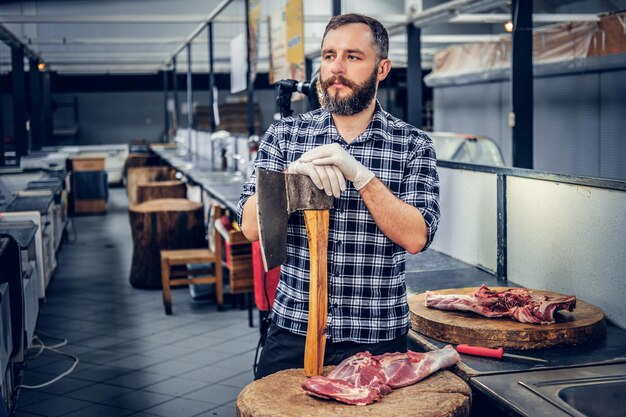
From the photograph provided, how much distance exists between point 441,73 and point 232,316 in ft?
25.7

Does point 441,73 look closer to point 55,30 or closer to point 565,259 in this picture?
point 55,30

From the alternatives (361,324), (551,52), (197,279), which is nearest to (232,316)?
(197,279)

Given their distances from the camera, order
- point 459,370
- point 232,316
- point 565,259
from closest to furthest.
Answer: point 459,370 → point 565,259 → point 232,316

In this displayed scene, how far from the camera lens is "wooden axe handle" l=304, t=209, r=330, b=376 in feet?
6.54

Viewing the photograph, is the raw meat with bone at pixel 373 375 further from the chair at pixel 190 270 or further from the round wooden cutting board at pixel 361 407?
the chair at pixel 190 270

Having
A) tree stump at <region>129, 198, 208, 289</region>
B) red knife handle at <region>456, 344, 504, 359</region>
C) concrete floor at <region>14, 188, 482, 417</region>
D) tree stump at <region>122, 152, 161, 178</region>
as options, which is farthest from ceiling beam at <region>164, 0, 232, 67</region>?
red knife handle at <region>456, 344, 504, 359</region>

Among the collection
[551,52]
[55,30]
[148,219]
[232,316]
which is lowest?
[232,316]

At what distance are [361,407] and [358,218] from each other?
60cm

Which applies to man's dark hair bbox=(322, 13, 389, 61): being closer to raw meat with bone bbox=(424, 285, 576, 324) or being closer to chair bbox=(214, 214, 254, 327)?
raw meat with bone bbox=(424, 285, 576, 324)

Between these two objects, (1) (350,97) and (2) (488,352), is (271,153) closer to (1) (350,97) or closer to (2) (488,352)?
(1) (350,97)

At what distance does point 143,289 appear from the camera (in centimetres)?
762

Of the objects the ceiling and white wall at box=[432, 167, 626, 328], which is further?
the ceiling

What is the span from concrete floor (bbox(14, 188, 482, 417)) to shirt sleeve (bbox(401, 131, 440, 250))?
39.9 inches

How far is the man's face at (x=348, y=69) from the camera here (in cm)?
212
